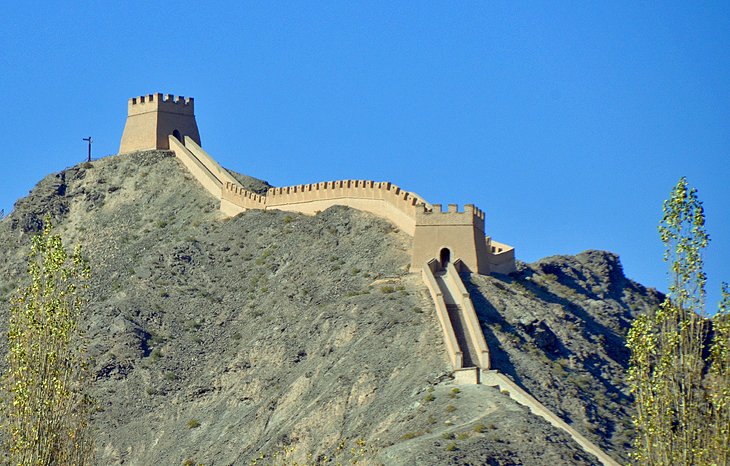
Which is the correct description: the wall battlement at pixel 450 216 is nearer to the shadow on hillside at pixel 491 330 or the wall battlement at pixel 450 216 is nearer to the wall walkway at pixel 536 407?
the shadow on hillside at pixel 491 330

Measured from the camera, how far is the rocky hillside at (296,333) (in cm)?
7438

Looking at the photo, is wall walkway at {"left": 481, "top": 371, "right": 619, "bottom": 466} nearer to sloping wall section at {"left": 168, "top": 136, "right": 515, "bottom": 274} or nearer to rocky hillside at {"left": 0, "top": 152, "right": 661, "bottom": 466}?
rocky hillside at {"left": 0, "top": 152, "right": 661, "bottom": 466}

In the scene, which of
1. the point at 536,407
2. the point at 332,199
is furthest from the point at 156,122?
the point at 536,407

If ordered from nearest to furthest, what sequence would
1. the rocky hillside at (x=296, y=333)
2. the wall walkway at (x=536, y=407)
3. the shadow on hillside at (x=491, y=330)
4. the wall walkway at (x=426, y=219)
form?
the wall walkway at (x=536, y=407) → the rocky hillside at (x=296, y=333) → the wall walkway at (x=426, y=219) → the shadow on hillside at (x=491, y=330)

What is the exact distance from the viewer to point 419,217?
89250mm

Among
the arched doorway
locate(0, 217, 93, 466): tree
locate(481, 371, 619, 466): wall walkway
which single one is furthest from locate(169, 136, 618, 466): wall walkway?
locate(0, 217, 93, 466): tree

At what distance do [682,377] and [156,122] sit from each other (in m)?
62.2

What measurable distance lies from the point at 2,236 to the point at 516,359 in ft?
133

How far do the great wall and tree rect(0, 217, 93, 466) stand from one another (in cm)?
2041

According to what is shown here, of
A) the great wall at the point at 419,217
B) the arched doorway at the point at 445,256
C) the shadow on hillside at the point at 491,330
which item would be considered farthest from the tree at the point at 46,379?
the arched doorway at the point at 445,256

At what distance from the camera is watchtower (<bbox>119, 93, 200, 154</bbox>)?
366 ft

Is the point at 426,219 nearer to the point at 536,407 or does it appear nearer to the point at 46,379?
the point at 536,407

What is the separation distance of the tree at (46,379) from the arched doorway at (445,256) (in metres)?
31.3

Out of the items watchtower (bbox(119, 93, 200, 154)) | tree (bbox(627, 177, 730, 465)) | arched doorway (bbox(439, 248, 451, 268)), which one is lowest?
tree (bbox(627, 177, 730, 465))
